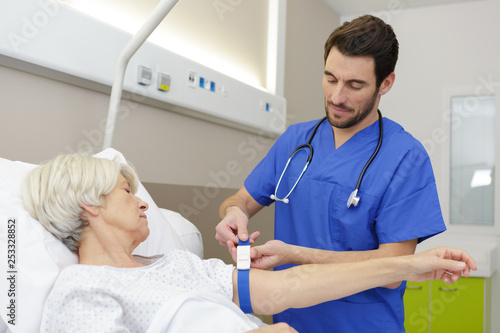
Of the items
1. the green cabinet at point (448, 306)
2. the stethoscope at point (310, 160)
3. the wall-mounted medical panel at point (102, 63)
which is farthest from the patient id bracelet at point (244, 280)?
the green cabinet at point (448, 306)

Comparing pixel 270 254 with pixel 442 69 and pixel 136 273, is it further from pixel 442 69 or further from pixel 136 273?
pixel 442 69

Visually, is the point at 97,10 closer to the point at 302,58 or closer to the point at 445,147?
the point at 302,58

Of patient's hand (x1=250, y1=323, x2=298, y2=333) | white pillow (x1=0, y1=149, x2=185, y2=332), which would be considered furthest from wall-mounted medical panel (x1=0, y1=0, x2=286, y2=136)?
patient's hand (x1=250, y1=323, x2=298, y2=333)

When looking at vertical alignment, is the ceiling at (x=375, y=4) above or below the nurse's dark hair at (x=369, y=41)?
above

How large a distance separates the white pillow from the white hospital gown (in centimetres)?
4

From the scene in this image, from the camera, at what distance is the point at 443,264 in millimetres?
1034

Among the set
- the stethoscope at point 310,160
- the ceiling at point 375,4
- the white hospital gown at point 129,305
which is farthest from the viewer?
the ceiling at point 375,4

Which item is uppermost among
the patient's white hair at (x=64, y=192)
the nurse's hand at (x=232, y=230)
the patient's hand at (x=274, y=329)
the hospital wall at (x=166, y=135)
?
the hospital wall at (x=166, y=135)

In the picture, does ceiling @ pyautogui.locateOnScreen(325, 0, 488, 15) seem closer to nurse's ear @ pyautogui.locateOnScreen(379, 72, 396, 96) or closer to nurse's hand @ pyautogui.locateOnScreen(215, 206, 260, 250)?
nurse's ear @ pyautogui.locateOnScreen(379, 72, 396, 96)

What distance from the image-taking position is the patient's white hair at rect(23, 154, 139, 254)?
106 cm

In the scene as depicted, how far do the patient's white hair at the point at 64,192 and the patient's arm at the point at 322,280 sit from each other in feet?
1.25

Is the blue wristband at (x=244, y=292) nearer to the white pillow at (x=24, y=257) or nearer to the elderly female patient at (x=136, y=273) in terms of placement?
the elderly female patient at (x=136, y=273)

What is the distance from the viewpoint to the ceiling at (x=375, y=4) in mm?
3403

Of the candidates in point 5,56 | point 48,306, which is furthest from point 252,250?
point 5,56
